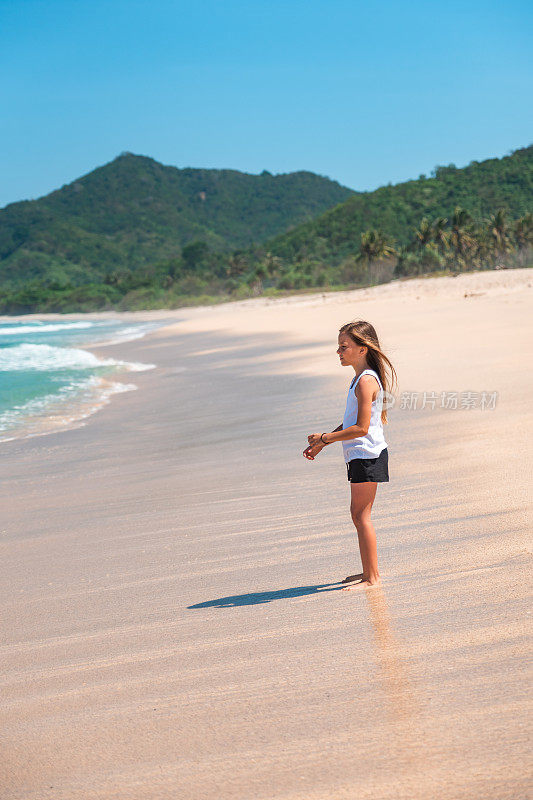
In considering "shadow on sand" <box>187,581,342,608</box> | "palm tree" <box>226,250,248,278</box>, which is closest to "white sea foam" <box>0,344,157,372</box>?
"shadow on sand" <box>187,581,342,608</box>

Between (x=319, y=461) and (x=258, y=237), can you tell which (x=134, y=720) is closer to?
(x=319, y=461)

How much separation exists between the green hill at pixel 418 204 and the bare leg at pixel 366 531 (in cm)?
8350

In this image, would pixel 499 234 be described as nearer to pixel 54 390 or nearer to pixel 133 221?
pixel 54 390

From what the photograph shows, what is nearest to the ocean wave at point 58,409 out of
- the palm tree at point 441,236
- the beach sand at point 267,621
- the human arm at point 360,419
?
the beach sand at point 267,621

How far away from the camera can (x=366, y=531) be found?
3.60m

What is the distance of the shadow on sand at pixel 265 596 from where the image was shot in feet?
11.8

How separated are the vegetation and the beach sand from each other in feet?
151

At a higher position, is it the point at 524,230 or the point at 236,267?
the point at 236,267

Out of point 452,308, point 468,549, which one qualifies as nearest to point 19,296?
point 452,308

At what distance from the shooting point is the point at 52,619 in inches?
142

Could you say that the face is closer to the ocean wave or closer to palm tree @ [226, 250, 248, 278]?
the ocean wave

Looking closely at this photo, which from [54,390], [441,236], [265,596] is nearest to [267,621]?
[265,596]

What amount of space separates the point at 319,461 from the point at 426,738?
4181 millimetres

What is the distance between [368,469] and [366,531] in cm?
32
